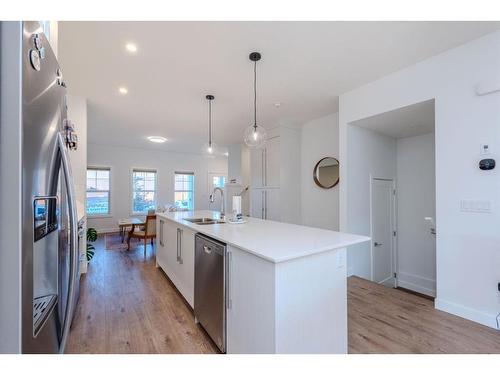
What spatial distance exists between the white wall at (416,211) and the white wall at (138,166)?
6410 mm

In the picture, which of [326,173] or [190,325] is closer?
[190,325]

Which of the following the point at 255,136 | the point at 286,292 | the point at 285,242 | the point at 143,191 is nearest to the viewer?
the point at 286,292

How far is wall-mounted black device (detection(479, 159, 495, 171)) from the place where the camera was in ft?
6.60

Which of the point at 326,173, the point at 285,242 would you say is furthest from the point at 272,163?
the point at 285,242

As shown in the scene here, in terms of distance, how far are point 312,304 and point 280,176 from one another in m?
3.31

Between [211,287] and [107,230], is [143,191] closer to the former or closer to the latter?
[107,230]

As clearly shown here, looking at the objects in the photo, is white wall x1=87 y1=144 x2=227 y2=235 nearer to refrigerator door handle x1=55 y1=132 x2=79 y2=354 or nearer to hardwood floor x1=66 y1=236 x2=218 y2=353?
hardwood floor x1=66 y1=236 x2=218 y2=353

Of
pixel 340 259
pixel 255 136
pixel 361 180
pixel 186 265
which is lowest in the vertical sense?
pixel 186 265

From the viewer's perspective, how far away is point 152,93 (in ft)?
10.9

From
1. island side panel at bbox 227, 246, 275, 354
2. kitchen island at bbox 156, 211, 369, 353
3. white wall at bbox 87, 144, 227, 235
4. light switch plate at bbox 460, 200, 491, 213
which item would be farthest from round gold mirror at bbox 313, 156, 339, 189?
white wall at bbox 87, 144, 227, 235

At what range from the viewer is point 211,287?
1834 mm
